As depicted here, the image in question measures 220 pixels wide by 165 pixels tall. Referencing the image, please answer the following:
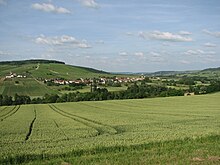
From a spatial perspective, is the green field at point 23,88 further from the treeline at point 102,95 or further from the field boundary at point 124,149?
the field boundary at point 124,149

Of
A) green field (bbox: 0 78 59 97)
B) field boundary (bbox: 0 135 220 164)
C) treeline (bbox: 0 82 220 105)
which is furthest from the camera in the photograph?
green field (bbox: 0 78 59 97)

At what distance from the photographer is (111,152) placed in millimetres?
14734

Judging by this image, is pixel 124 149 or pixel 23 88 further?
pixel 23 88

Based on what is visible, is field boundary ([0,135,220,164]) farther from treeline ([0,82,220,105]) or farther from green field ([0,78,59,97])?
green field ([0,78,59,97])

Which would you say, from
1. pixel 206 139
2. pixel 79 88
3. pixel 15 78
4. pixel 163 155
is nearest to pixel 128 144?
pixel 163 155

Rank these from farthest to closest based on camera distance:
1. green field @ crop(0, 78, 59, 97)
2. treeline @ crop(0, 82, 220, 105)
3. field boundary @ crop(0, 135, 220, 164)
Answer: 1. green field @ crop(0, 78, 59, 97)
2. treeline @ crop(0, 82, 220, 105)
3. field boundary @ crop(0, 135, 220, 164)

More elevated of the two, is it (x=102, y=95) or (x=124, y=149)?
(x=124, y=149)

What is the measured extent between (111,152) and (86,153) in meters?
1.18

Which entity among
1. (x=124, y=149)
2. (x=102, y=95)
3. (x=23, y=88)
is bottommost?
(x=102, y=95)

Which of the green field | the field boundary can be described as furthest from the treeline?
the field boundary

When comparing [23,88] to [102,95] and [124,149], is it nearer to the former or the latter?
[102,95]

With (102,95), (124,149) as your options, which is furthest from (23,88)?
(124,149)

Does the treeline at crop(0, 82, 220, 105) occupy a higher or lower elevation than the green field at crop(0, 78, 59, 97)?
lower

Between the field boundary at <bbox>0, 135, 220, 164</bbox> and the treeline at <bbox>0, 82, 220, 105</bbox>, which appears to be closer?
the field boundary at <bbox>0, 135, 220, 164</bbox>
